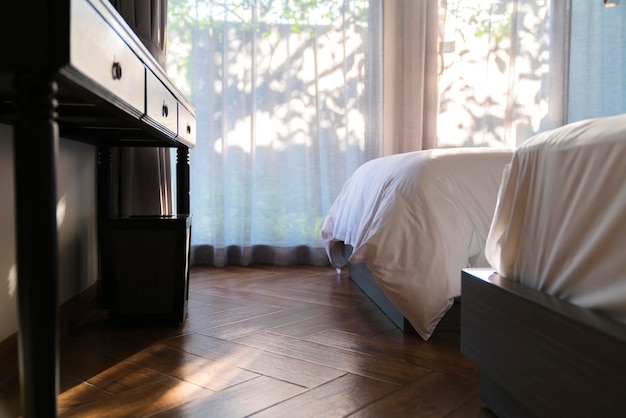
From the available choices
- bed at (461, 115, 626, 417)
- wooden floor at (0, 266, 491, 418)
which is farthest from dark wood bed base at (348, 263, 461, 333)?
bed at (461, 115, 626, 417)

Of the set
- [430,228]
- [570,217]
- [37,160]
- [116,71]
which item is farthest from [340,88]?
[37,160]

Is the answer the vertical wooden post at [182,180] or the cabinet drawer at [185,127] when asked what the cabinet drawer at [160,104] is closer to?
the cabinet drawer at [185,127]

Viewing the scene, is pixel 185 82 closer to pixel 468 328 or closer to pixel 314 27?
pixel 314 27

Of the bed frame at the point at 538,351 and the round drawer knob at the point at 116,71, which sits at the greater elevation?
→ the round drawer knob at the point at 116,71

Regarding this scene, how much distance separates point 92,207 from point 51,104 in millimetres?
1496

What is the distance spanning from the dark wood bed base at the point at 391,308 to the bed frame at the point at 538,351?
556mm

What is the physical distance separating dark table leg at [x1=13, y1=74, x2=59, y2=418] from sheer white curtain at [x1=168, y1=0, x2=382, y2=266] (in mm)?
2448

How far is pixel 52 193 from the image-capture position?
705 mm

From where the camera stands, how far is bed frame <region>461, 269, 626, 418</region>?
2.36 feet

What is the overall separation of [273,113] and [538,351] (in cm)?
255

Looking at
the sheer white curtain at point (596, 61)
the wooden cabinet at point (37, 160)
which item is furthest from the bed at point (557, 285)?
the sheer white curtain at point (596, 61)

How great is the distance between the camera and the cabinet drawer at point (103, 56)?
754mm

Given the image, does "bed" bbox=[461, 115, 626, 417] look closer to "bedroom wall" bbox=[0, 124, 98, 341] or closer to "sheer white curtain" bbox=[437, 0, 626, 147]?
"bedroom wall" bbox=[0, 124, 98, 341]

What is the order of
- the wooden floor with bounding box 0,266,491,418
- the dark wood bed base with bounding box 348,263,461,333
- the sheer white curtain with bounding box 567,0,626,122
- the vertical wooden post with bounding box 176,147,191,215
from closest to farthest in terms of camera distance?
the wooden floor with bounding box 0,266,491,418 → the dark wood bed base with bounding box 348,263,461,333 → the vertical wooden post with bounding box 176,147,191,215 → the sheer white curtain with bounding box 567,0,626,122
